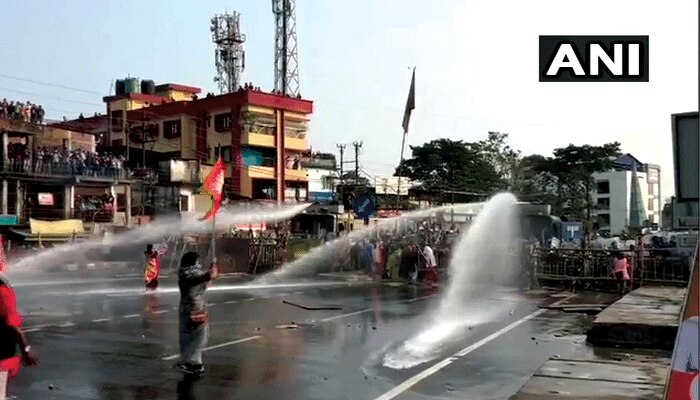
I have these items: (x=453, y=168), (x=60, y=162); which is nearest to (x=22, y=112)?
(x=60, y=162)

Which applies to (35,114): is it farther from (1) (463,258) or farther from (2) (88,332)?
(2) (88,332)

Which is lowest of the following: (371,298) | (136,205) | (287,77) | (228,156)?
(371,298)

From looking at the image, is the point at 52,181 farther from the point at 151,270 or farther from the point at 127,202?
the point at 151,270

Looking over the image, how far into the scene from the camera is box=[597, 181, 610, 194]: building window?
95.2 metres

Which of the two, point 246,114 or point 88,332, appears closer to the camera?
point 88,332

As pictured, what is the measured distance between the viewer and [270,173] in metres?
62.7

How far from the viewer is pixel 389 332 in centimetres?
1516

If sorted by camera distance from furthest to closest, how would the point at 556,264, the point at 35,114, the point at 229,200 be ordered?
the point at 229,200 → the point at 35,114 → the point at 556,264

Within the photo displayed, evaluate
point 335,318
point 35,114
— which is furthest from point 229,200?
point 335,318

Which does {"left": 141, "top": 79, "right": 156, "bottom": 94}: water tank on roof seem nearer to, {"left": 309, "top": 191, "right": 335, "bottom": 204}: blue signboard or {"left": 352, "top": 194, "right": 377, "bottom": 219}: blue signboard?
{"left": 309, "top": 191, "right": 335, "bottom": 204}: blue signboard

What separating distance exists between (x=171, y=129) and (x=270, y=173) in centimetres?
933

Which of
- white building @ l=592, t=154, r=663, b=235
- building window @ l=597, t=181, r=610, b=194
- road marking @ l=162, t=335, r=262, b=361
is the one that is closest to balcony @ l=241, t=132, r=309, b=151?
white building @ l=592, t=154, r=663, b=235

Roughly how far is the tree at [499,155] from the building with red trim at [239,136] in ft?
57.2

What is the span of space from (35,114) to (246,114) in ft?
52.7
